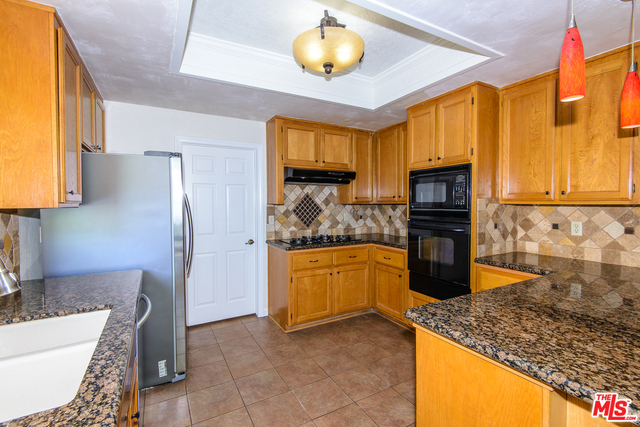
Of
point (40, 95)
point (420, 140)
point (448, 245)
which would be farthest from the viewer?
point (420, 140)

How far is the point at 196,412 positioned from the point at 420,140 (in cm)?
282

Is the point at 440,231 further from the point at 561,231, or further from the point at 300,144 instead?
the point at 300,144

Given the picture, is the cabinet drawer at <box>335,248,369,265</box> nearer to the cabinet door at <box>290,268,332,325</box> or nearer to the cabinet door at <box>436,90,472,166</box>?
the cabinet door at <box>290,268,332,325</box>

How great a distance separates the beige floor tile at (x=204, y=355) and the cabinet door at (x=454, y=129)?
262 centimetres

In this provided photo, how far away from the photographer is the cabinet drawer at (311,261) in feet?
10.2

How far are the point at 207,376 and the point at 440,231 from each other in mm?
2277

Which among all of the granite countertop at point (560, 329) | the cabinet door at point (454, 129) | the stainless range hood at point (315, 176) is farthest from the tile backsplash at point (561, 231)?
the stainless range hood at point (315, 176)

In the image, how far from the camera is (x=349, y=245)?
3404 mm

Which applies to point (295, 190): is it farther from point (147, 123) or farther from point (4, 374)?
point (4, 374)

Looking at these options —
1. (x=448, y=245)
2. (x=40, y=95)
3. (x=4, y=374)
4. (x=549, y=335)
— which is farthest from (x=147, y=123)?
(x=549, y=335)

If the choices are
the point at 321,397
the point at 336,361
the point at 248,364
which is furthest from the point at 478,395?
the point at 248,364

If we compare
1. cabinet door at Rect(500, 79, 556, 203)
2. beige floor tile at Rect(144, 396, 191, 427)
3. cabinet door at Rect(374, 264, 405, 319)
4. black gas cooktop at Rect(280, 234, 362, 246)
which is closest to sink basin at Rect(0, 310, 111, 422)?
beige floor tile at Rect(144, 396, 191, 427)

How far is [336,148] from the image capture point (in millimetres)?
3611

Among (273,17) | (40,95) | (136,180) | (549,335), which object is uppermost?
(273,17)
